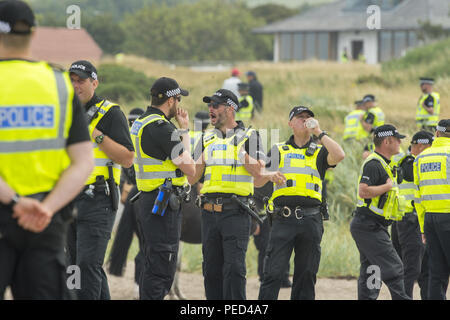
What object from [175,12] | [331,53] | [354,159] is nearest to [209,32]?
[175,12]

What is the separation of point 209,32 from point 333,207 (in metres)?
66.1

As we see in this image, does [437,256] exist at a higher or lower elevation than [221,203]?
lower

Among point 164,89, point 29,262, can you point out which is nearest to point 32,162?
point 29,262

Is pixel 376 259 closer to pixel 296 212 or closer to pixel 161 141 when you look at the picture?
pixel 296 212

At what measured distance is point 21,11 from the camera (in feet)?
13.7

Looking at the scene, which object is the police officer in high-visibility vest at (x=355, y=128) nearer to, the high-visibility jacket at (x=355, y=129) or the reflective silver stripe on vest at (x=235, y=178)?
the high-visibility jacket at (x=355, y=129)

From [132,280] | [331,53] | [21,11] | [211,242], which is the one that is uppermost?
[331,53]

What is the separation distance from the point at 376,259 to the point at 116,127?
10.2ft

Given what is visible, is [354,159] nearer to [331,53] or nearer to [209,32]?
[331,53]

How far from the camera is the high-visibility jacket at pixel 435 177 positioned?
7711 millimetres

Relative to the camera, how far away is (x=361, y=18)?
61.2m

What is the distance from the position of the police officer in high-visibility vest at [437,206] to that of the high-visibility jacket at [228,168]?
5.91 feet

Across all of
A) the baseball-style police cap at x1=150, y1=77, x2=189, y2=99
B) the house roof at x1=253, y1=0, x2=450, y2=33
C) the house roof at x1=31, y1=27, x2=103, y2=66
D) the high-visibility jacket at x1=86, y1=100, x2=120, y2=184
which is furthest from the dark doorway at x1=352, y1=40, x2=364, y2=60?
the high-visibility jacket at x1=86, y1=100, x2=120, y2=184

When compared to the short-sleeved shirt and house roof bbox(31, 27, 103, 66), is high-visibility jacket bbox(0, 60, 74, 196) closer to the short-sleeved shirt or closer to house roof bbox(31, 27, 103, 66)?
the short-sleeved shirt
